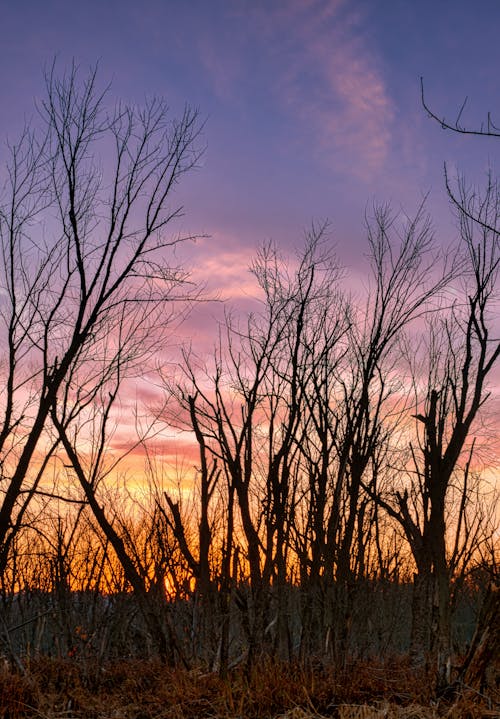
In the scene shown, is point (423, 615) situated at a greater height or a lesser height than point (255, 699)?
greater

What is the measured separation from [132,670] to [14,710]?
243 cm

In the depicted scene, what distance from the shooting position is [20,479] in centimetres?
675

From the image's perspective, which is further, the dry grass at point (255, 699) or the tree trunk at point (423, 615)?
the tree trunk at point (423, 615)

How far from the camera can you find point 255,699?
5203 mm

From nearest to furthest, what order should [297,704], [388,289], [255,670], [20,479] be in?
[297,704] < [255,670] < [20,479] < [388,289]

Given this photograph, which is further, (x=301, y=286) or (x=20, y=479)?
(x=301, y=286)

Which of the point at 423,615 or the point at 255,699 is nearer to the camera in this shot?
the point at 255,699

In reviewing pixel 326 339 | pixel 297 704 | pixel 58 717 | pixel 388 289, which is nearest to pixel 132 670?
pixel 58 717

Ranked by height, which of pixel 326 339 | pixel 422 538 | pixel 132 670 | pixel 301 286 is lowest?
pixel 132 670

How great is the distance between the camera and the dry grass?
491 cm

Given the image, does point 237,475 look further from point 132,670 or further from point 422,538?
point 422,538

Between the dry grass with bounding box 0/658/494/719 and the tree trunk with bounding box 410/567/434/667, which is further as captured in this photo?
the tree trunk with bounding box 410/567/434/667

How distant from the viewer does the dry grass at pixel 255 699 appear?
16.1ft

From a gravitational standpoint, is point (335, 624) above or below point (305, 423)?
below
